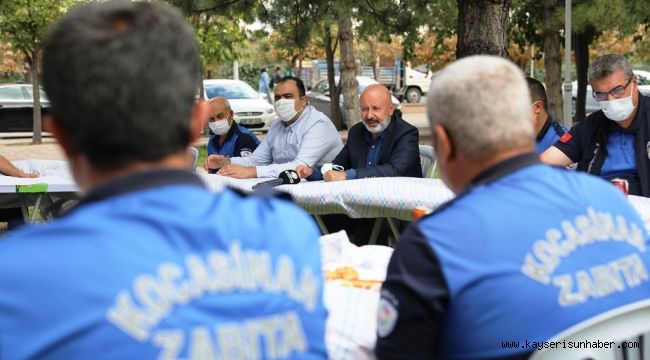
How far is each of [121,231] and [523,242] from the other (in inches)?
35.3

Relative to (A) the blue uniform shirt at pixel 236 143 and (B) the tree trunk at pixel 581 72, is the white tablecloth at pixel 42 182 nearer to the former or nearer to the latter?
(A) the blue uniform shirt at pixel 236 143

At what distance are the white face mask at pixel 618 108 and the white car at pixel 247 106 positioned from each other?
635 inches

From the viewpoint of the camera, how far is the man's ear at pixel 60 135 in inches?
58.2

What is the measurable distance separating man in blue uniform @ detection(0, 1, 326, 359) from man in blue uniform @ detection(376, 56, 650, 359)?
0.36 metres

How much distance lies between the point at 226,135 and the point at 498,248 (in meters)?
5.52

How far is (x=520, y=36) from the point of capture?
62.3 ft

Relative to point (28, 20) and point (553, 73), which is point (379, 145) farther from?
point (28, 20)

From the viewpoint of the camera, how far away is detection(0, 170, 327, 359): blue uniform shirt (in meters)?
1.33

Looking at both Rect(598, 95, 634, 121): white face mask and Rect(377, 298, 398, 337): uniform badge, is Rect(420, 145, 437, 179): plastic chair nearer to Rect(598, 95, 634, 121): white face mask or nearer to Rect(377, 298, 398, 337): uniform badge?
Rect(598, 95, 634, 121): white face mask

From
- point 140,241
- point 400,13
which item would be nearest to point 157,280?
point 140,241

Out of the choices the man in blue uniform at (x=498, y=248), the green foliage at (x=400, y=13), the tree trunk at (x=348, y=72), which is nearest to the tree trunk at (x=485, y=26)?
the green foliage at (x=400, y=13)

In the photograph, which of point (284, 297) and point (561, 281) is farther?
point (561, 281)

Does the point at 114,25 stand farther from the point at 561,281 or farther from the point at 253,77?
the point at 253,77

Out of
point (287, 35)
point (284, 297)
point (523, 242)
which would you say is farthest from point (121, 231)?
point (287, 35)
